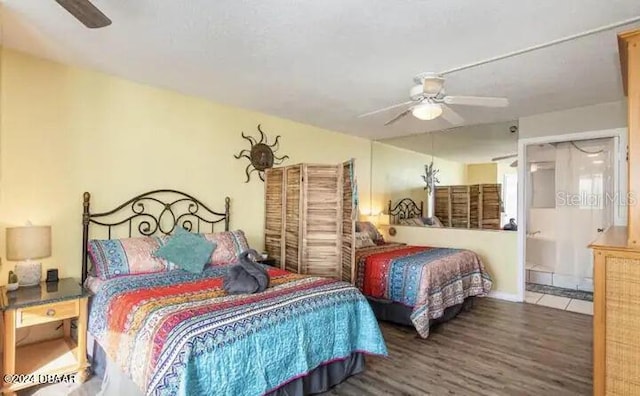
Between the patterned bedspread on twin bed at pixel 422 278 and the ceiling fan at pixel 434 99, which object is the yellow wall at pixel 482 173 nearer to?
the patterned bedspread on twin bed at pixel 422 278

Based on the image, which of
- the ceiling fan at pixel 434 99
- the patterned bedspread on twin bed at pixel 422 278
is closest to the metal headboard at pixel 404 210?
the patterned bedspread on twin bed at pixel 422 278

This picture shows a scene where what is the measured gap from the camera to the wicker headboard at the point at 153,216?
321cm

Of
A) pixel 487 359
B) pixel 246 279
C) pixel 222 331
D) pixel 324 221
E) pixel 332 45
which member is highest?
pixel 332 45

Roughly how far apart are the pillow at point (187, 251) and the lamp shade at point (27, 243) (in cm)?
84

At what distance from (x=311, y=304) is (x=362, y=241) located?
264cm

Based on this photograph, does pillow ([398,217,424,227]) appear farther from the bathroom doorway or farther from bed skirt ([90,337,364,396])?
bed skirt ([90,337,364,396])

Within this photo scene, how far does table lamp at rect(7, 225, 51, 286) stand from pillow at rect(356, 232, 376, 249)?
3.46 meters

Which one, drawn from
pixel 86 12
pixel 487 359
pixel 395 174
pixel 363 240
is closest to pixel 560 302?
pixel 487 359

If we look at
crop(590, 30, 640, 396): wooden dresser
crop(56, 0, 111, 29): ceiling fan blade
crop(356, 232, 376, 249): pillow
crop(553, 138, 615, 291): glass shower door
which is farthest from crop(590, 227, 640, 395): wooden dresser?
crop(553, 138, 615, 291): glass shower door

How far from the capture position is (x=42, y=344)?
2.87 meters

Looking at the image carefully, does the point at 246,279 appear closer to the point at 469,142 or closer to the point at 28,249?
the point at 28,249

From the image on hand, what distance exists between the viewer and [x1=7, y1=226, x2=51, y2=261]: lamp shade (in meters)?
2.59

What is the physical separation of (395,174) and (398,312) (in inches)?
122

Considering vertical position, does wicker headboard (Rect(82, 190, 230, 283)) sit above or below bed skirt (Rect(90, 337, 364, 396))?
above
